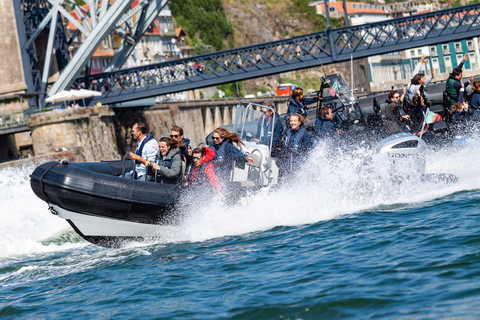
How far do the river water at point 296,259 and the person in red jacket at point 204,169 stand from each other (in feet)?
0.82

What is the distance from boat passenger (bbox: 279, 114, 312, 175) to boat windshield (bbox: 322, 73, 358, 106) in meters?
2.92

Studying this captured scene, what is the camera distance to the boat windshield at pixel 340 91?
1243 centimetres

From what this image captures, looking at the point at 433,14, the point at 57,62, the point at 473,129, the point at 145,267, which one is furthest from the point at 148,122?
the point at 145,267

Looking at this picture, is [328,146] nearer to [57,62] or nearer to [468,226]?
[468,226]

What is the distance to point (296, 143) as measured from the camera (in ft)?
31.5

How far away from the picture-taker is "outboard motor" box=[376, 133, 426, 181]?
32.1 ft

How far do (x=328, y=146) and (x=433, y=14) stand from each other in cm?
2687

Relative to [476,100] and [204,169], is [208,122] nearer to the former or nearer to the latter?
[476,100]

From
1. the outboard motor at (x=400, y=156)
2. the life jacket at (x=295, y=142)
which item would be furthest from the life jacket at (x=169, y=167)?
the outboard motor at (x=400, y=156)

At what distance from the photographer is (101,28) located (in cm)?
3297

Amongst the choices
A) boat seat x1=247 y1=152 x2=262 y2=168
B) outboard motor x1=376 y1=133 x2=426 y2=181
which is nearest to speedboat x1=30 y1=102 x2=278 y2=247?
boat seat x1=247 y1=152 x2=262 y2=168

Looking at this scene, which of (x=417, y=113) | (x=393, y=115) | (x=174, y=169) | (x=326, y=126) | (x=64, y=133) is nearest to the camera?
(x=174, y=169)

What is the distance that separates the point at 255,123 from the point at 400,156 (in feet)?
6.91

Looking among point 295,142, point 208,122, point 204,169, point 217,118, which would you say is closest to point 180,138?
point 204,169
